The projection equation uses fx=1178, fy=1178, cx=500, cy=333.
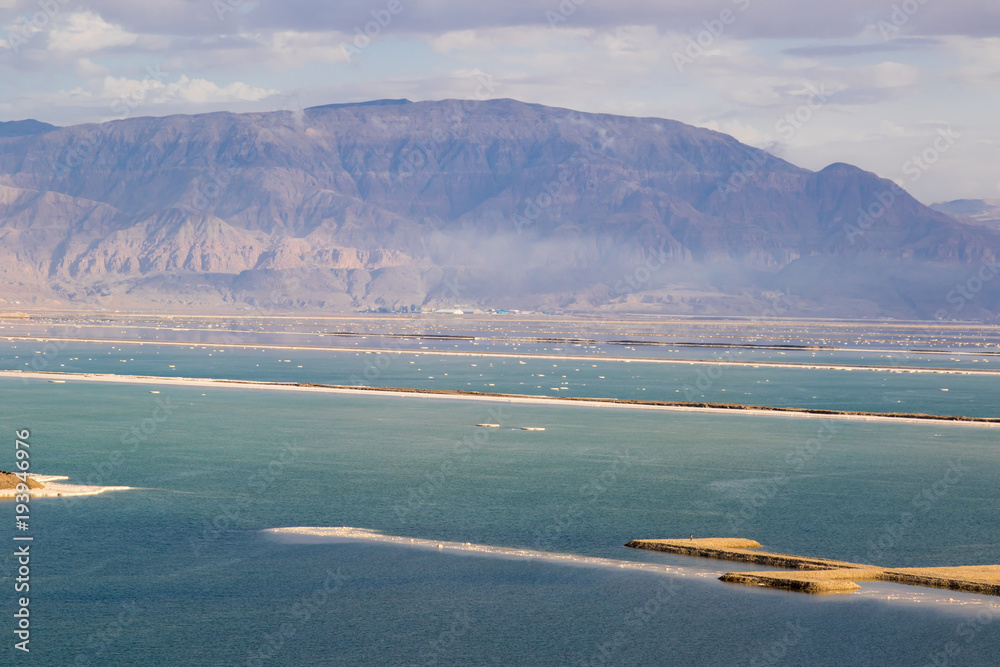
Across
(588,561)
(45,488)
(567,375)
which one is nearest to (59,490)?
(45,488)

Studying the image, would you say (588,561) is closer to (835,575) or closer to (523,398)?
(835,575)

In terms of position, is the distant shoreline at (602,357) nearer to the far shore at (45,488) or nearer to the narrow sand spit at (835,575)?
the far shore at (45,488)

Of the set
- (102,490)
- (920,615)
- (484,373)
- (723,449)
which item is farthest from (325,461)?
(484,373)

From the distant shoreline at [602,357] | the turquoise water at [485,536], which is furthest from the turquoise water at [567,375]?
the turquoise water at [485,536]

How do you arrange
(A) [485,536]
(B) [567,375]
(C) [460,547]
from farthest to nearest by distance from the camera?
(B) [567,375]
(A) [485,536]
(C) [460,547]

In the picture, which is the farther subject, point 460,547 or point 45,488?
point 45,488

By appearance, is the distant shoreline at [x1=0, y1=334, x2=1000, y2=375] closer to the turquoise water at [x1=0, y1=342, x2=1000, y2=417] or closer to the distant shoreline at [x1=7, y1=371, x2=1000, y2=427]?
the turquoise water at [x1=0, y1=342, x2=1000, y2=417]

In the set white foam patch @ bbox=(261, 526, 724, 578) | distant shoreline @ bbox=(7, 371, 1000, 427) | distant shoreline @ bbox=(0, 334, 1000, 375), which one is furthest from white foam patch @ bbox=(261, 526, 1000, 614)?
distant shoreline @ bbox=(0, 334, 1000, 375)
